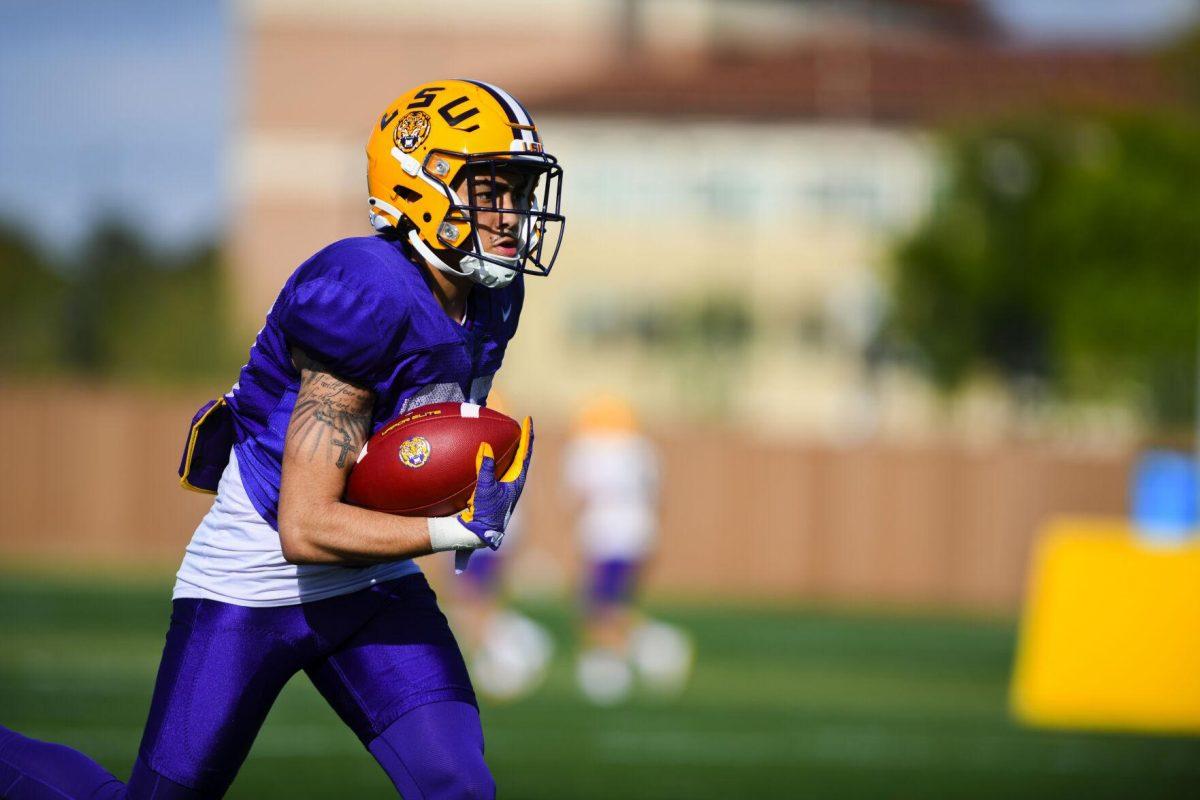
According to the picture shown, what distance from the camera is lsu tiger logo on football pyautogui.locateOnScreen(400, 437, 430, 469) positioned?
3752 millimetres

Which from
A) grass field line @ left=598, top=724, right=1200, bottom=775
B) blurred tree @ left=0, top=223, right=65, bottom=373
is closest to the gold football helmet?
grass field line @ left=598, top=724, right=1200, bottom=775

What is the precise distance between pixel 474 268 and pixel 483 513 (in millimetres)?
544

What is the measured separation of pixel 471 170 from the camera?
3.94m

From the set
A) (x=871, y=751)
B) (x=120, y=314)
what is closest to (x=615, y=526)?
(x=871, y=751)

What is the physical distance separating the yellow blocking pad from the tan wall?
30.8ft

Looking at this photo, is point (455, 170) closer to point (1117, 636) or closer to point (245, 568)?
point (245, 568)

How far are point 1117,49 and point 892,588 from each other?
26084 millimetres

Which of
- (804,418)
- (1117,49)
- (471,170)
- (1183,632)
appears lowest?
(804,418)

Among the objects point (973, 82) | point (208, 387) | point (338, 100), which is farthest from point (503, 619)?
point (338, 100)

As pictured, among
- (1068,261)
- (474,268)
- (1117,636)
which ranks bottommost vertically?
(1117,636)

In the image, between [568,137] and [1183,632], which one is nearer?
[1183,632]

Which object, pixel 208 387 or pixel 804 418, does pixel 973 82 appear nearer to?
pixel 804 418

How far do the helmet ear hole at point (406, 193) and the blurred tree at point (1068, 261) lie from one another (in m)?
26.7

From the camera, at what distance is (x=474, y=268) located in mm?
3904
